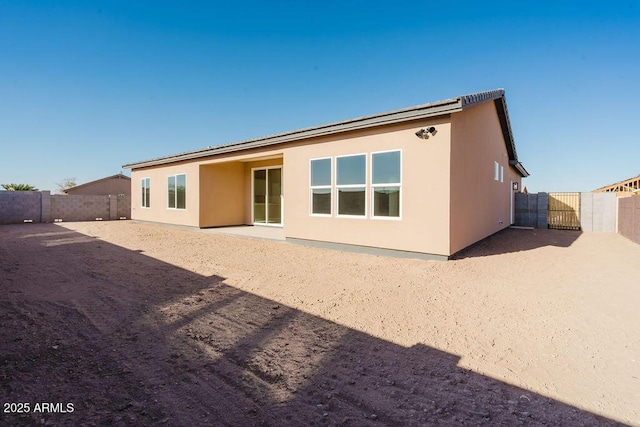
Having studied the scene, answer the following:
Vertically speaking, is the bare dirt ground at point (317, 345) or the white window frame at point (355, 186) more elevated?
the white window frame at point (355, 186)

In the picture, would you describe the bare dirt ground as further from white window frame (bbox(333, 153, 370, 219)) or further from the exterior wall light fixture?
the exterior wall light fixture

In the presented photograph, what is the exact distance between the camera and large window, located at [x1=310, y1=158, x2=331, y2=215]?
8.50 metres

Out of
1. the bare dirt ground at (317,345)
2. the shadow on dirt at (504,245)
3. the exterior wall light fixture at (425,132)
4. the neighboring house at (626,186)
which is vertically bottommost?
the bare dirt ground at (317,345)

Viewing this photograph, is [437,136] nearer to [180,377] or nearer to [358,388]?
[358,388]

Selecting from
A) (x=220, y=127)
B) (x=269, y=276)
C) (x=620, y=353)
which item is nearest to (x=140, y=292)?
(x=269, y=276)

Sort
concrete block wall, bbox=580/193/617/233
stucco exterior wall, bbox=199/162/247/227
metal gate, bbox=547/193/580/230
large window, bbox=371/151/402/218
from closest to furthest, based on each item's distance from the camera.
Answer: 1. large window, bbox=371/151/402/218
2. stucco exterior wall, bbox=199/162/247/227
3. concrete block wall, bbox=580/193/617/233
4. metal gate, bbox=547/193/580/230

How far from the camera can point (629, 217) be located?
37.3 ft

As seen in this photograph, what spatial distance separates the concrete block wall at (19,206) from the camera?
16.6 meters

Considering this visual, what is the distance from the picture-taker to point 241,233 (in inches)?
428

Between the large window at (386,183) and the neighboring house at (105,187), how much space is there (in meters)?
30.8

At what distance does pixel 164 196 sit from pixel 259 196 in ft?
17.0

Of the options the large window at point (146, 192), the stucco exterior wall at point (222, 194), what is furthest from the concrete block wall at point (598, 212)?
the large window at point (146, 192)

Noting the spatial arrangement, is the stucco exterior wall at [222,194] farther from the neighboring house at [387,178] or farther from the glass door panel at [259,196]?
the glass door panel at [259,196]

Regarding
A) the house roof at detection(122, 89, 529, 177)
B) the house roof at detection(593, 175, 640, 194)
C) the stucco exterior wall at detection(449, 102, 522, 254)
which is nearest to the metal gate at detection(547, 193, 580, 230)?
the house roof at detection(593, 175, 640, 194)
